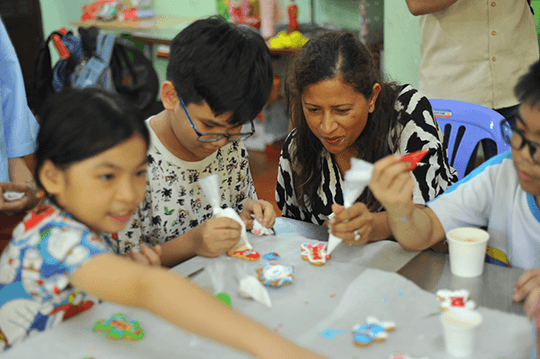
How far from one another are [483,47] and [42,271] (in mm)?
2177

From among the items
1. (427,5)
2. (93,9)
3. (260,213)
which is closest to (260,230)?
(260,213)

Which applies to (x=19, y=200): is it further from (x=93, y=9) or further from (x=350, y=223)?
(x=93, y=9)

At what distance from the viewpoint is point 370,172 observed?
1245 mm

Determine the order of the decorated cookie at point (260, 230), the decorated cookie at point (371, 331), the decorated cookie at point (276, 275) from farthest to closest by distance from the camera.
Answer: the decorated cookie at point (260, 230)
the decorated cookie at point (276, 275)
the decorated cookie at point (371, 331)

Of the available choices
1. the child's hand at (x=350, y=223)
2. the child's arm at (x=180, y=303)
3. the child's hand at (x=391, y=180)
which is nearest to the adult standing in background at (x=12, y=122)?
the child's arm at (x=180, y=303)

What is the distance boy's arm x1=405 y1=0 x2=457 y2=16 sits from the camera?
94.2 inches

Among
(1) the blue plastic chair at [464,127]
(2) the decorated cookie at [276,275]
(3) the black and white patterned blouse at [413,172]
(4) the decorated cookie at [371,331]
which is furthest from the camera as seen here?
(1) the blue plastic chair at [464,127]

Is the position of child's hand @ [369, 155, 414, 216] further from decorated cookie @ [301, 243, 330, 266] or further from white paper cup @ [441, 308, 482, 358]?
white paper cup @ [441, 308, 482, 358]

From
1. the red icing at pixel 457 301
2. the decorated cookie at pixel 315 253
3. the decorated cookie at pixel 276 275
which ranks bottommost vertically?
the decorated cookie at pixel 315 253

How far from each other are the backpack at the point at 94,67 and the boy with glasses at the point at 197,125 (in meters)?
2.20

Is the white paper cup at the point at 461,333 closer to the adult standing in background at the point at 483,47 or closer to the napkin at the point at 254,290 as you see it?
the napkin at the point at 254,290

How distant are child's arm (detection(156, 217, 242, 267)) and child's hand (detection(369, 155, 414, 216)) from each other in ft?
1.23

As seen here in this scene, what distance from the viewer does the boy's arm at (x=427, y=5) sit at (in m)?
2.39

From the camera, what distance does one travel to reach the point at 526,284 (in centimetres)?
117
